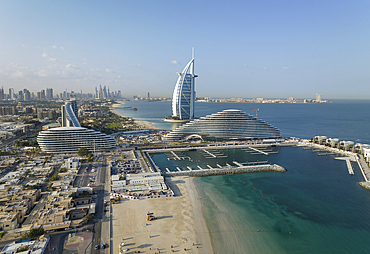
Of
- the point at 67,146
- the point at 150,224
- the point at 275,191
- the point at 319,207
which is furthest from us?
the point at 67,146

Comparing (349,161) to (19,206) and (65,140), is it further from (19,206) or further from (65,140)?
(65,140)

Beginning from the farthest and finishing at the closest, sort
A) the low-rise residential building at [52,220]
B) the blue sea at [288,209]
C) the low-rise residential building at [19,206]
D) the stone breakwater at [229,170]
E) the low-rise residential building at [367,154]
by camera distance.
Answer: the low-rise residential building at [367,154]
the stone breakwater at [229,170]
the low-rise residential building at [19,206]
the low-rise residential building at [52,220]
the blue sea at [288,209]

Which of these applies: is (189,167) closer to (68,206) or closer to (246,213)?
(246,213)

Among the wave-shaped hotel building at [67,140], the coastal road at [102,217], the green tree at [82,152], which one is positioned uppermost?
the wave-shaped hotel building at [67,140]

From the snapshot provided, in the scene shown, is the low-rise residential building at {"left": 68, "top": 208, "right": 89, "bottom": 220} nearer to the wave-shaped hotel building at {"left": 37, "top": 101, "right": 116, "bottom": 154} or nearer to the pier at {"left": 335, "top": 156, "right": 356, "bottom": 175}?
the wave-shaped hotel building at {"left": 37, "top": 101, "right": 116, "bottom": 154}

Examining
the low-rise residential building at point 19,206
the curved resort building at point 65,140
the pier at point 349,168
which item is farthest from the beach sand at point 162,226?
the pier at point 349,168

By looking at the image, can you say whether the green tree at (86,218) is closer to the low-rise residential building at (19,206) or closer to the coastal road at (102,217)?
the coastal road at (102,217)

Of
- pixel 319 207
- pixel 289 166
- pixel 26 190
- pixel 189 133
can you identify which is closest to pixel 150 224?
pixel 26 190
